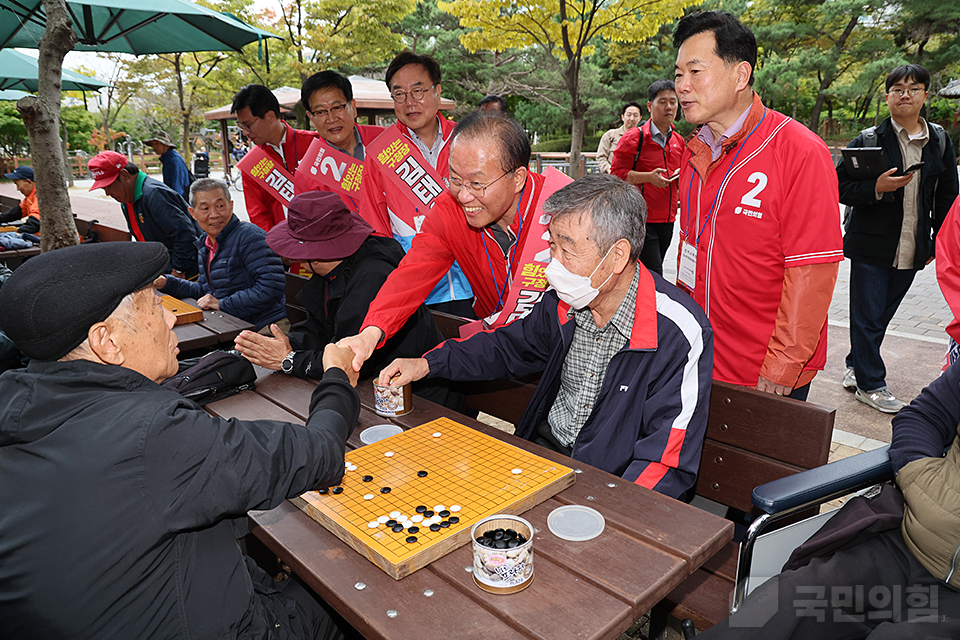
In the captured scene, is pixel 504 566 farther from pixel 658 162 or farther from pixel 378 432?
pixel 658 162

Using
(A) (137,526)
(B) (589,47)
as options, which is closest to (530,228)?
(A) (137,526)

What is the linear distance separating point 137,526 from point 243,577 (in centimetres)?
34

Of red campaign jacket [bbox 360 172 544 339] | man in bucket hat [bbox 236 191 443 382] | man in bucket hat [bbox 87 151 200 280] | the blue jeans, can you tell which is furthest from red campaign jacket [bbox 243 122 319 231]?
the blue jeans

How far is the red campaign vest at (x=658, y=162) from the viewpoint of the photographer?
6.10 m

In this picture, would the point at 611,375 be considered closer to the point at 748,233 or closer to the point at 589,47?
the point at 748,233

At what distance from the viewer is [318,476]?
1.52 m

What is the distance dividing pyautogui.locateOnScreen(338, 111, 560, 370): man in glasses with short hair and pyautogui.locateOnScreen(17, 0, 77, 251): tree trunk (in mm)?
3802

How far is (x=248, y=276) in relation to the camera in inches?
179

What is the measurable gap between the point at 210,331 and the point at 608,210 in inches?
103

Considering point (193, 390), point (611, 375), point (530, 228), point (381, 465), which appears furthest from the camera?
point (530, 228)

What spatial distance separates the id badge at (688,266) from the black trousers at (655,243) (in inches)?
118

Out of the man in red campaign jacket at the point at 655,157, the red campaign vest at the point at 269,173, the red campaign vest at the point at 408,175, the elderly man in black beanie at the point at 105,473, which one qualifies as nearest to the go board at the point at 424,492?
the elderly man in black beanie at the point at 105,473

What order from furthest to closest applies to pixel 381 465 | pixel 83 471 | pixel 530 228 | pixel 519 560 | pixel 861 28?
pixel 861 28 < pixel 530 228 < pixel 381 465 < pixel 519 560 < pixel 83 471

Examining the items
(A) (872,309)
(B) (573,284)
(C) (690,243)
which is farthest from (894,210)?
(B) (573,284)
